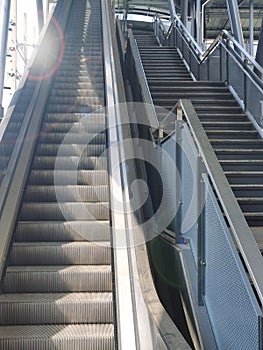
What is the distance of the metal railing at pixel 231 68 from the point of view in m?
6.04

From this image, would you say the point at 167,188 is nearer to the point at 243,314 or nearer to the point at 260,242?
the point at 260,242

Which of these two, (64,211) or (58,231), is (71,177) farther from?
(58,231)

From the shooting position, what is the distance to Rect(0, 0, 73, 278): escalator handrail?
340cm

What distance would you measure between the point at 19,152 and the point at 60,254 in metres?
1.14

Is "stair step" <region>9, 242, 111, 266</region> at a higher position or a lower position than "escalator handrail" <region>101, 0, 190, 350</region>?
lower

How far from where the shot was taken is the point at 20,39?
18.5 metres

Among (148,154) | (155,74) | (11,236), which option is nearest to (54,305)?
(11,236)

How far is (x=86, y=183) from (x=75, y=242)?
102 centimetres

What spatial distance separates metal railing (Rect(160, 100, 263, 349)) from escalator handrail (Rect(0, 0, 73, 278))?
1254 mm

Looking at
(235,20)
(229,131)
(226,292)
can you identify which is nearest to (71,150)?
(229,131)

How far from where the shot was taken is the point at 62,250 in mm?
3590

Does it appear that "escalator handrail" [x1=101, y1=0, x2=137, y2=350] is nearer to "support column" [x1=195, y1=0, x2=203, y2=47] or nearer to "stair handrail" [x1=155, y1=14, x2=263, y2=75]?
"stair handrail" [x1=155, y1=14, x2=263, y2=75]

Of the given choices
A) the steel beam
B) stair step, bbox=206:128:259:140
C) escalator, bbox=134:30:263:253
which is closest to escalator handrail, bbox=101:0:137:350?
escalator, bbox=134:30:263:253

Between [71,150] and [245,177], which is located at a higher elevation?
[71,150]
